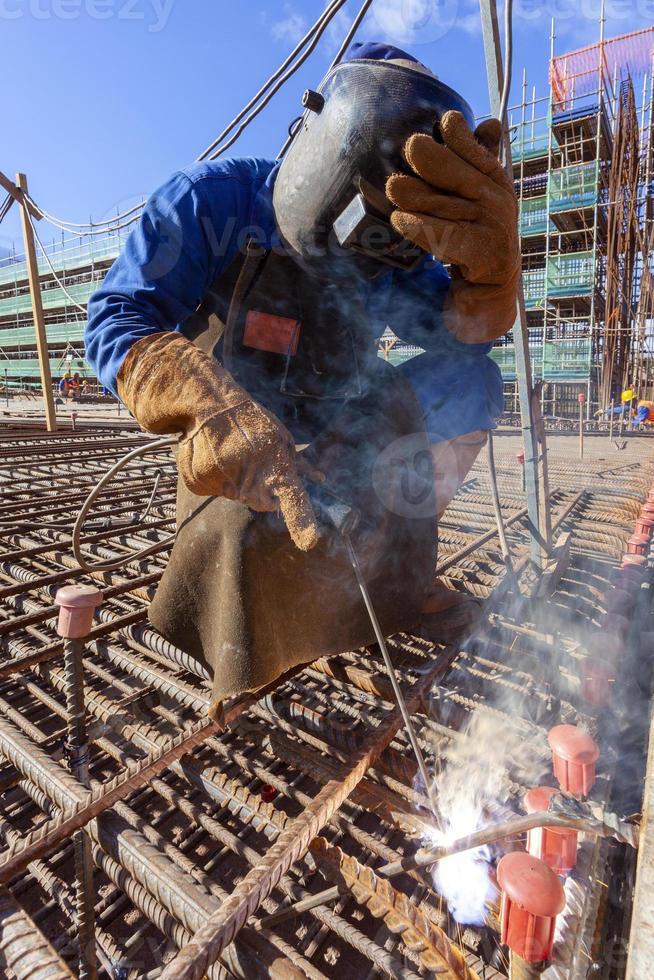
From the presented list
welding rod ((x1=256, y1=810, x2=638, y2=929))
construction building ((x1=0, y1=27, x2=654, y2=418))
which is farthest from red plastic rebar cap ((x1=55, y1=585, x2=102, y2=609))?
construction building ((x1=0, y1=27, x2=654, y2=418))

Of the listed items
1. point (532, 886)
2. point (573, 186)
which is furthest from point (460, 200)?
point (573, 186)

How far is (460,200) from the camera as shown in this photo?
116 centimetres

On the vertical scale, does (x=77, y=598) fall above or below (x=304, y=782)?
above

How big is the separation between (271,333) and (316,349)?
17 centimetres

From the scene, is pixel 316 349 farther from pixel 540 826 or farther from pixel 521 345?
pixel 540 826

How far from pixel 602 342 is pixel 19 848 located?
72.8ft

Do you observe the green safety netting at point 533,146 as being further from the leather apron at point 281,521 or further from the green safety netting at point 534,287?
the leather apron at point 281,521

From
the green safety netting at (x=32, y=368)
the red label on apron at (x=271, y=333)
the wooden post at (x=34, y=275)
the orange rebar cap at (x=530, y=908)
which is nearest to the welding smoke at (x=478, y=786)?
the orange rebar cap at (x=530, y=908)

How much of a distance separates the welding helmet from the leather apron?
8.8 inches

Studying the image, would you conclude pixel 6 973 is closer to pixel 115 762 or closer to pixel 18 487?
pixel 115 762

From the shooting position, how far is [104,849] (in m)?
1.18

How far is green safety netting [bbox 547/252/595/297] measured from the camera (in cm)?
1834

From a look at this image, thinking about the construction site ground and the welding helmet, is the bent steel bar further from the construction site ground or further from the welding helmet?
the welding helmet

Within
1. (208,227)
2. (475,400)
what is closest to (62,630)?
(208,227)
